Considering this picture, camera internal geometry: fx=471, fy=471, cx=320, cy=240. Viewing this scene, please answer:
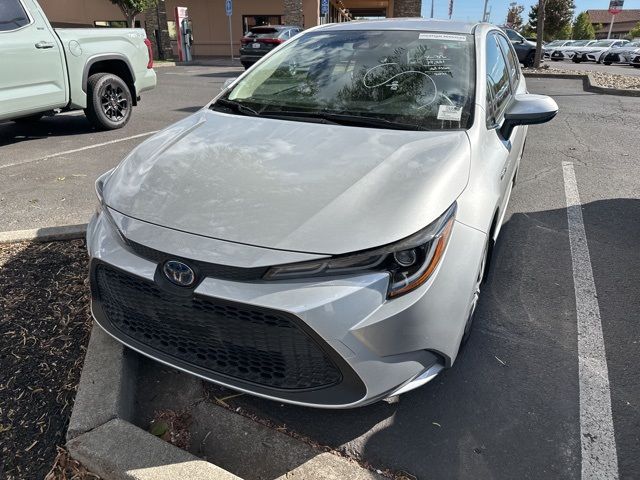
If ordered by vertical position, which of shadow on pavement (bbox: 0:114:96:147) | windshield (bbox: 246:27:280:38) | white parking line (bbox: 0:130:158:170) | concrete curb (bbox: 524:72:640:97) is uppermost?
windshield (bbox: 246:27:280:38)

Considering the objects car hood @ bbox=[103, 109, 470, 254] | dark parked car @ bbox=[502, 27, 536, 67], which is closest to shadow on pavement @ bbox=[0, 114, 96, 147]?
car hood @ bbox=[103, 109, 470, 254]

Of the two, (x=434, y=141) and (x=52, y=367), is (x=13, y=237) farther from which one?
(x=434, y=141)

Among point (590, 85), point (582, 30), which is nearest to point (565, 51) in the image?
point (590, 85)

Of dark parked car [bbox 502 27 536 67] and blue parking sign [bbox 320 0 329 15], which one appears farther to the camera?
blue parking sign [bbox 320 0 329 15]

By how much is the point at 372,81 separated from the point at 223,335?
1853 mm

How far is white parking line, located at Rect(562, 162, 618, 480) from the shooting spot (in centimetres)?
193

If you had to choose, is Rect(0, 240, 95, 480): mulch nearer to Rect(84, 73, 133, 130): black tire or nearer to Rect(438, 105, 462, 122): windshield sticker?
Rect(438, 105, 462, 122): windshield sticker

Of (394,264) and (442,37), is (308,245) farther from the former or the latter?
(442,37)

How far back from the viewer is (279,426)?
212cm

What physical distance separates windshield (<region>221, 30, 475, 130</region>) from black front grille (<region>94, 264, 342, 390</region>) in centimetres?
132

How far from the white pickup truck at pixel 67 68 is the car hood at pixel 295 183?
4.39 m

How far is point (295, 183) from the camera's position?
2.04 meters

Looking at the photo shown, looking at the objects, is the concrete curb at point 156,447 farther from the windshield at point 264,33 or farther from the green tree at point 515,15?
the green tree at point 515,15

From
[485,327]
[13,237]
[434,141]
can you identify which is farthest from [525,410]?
[13,237]
